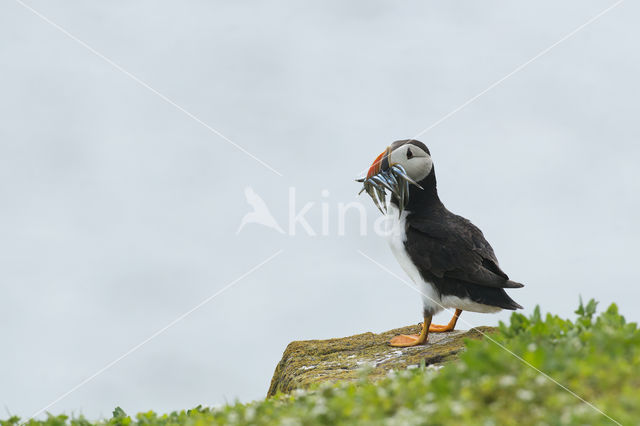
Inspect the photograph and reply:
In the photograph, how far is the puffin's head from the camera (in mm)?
8938

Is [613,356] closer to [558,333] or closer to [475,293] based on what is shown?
[558,333]

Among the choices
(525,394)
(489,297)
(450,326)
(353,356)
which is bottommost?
(525,394)

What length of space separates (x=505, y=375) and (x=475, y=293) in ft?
11.9

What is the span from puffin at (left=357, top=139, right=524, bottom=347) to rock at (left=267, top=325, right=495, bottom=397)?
0.97ft

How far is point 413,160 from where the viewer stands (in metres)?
8.98

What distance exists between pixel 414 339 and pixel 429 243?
4.20 ft

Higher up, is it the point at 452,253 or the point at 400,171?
the point at 400,171

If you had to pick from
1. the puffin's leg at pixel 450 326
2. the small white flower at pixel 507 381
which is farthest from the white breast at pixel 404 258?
the small white flower at pixel 507 381

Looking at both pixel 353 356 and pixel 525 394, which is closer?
pixel 525 394

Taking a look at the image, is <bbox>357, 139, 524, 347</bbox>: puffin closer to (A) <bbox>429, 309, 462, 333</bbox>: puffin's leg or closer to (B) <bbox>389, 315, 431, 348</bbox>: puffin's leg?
(B) <bbox>389, 315, 431, 348</bbox>: puffin's leg

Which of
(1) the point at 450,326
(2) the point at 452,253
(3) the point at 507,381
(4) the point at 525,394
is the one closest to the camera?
(4) the point at 525,394

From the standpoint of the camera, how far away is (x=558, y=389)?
15.6 ft

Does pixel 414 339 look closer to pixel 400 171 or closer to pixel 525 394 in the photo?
pixel 400 171

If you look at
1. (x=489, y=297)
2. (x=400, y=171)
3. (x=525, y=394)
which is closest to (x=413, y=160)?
(x=400, y=171)
